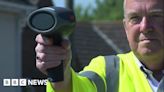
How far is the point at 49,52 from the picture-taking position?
2.59m

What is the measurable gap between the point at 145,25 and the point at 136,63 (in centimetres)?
23

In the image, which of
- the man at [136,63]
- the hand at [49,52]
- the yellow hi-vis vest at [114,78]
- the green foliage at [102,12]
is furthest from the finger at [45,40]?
the green foliage at [102,12]

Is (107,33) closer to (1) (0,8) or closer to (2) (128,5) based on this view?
(1) (0,8)

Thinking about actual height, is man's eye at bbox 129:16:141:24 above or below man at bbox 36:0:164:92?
above

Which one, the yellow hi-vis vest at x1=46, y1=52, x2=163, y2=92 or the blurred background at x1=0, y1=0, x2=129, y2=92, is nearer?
the yellow hi-vis vest at x1=46, y1=52, x2=163, y2=92

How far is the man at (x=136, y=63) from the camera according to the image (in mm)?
2924

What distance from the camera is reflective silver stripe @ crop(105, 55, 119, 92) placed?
300 cm

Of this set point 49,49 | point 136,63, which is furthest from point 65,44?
point 136,63

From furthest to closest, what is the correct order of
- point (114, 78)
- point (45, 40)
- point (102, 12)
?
point (102, 12) < point (114, 78) < point (45, 40)

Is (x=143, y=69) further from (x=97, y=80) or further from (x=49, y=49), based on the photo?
(x=49, y=49)

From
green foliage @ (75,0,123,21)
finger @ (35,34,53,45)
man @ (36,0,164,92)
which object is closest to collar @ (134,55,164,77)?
man @ (36,0,164,92)

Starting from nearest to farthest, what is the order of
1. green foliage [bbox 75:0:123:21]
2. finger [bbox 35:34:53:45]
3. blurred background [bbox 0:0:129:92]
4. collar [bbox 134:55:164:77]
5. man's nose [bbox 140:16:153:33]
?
finger [bbox 35:34:53:45] < man's nose [bbox 140:16:153:33] < collar [bbox 134:55:164:77] < blurred background [bbox 0:0:129:92] < green foliage [bbox 75:0:123:21]

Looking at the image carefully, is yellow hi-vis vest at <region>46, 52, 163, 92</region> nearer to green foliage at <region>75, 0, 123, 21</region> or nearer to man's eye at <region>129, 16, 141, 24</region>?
man's eye at <region>129, 16, 141, 24</region>

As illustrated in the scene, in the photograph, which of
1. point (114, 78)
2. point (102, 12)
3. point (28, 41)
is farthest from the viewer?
point (102, 12)
